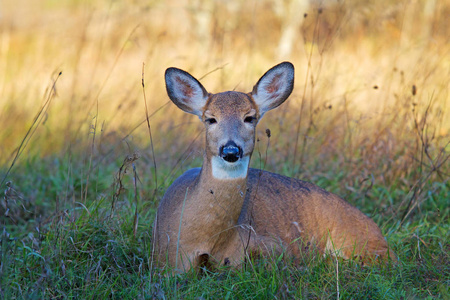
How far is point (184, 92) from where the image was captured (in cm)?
372

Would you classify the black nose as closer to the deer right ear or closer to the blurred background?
the blurred background

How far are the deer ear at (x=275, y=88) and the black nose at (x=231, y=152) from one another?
58 cm

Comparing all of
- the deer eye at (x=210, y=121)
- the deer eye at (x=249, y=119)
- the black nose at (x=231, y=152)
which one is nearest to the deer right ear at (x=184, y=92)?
the deer eye at (x=210, y=121)

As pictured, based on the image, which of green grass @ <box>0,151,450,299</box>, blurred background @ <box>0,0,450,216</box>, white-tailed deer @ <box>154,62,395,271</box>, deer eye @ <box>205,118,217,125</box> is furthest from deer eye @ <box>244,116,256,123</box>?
green grass @ <box>0,151,450,299</box>

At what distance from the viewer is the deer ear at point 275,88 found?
3.71 meters

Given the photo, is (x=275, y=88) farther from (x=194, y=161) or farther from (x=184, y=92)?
(x=194, y=161)

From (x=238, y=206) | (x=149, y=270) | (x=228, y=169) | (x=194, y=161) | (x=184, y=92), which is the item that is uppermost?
(x=184, y=92)

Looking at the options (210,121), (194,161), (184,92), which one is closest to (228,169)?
(210,121)

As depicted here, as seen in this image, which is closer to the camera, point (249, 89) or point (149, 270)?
point (149, 270)

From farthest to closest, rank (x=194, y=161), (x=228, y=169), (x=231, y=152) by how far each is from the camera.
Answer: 1. (x=194, y=161)
2. (x=228, y=169)
3. (x=231, y=152)

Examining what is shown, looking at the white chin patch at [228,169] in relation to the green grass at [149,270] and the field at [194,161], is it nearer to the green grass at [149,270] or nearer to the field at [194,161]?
the field at [194,161]

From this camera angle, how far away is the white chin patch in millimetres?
3342

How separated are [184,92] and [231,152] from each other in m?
0.72

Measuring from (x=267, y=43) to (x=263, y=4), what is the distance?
2279 millimetres
